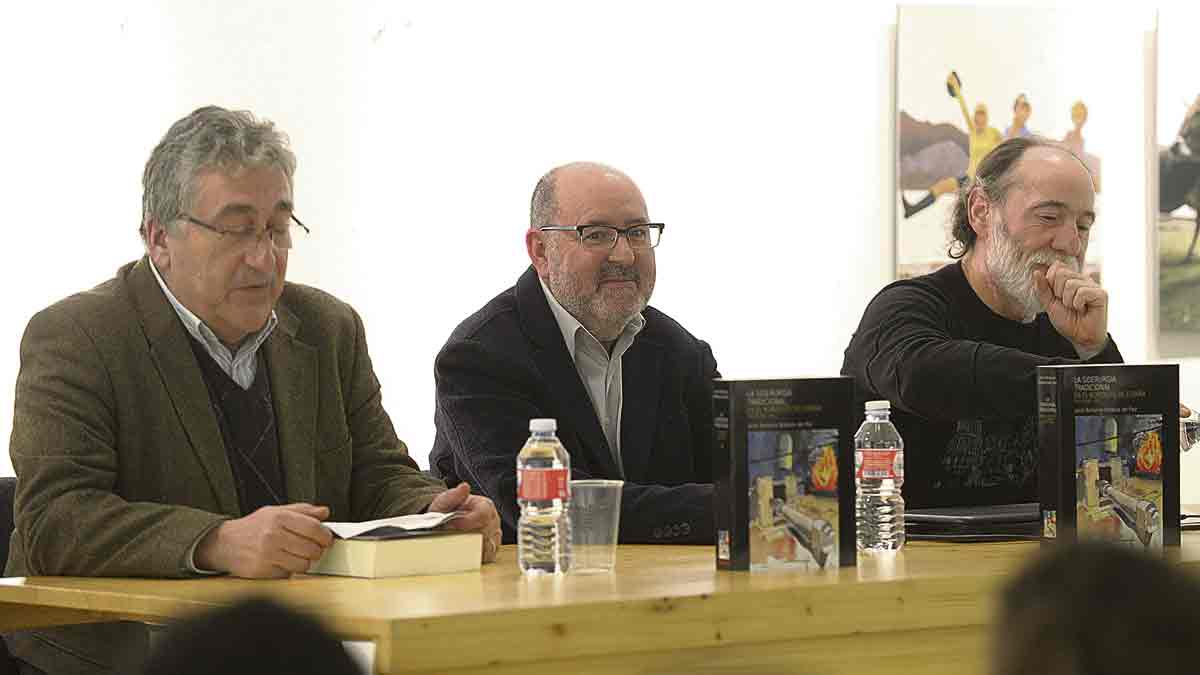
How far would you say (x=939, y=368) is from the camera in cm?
369

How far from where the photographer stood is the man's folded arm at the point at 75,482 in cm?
276

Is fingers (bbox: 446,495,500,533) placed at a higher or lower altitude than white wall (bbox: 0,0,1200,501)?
lower

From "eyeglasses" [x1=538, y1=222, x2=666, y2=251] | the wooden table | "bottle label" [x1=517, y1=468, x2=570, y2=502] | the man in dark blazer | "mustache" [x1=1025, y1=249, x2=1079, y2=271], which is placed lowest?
the wooden table

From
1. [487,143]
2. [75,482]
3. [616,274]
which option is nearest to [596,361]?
[616,274]

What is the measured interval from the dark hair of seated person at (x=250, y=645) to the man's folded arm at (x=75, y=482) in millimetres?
1815

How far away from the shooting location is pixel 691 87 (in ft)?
19.1

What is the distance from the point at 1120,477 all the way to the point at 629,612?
1041 mm

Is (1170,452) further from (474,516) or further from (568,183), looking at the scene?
(568,183)

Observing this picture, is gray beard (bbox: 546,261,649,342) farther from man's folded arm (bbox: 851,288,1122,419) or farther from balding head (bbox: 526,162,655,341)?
man's folded arm (bbox: 851,288,1122,419)

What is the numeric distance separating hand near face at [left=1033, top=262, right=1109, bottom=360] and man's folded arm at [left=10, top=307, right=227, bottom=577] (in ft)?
6.33

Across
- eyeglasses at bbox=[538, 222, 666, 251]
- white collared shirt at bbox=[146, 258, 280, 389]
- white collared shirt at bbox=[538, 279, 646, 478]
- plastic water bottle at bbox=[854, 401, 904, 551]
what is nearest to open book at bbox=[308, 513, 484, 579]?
white collared shirt at bbox=[146, 258, 280, 389]

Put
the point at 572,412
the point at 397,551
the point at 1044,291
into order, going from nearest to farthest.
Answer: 1. the point at 397,551
2. the point at 572,412
3. the point at 1044,291

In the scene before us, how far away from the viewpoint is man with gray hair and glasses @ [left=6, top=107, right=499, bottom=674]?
2.84 meters

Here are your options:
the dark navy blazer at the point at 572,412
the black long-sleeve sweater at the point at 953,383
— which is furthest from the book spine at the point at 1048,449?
the dark navy blazer at the point at 572,412
